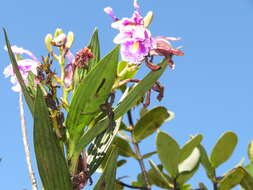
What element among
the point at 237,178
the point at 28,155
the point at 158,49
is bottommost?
the point at 237,178

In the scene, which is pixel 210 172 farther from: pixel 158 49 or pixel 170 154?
pixel 158 49

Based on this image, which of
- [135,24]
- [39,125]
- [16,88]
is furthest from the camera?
[16,88]

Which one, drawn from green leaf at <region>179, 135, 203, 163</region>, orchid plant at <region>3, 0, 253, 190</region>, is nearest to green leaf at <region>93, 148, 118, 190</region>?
orchid plant at <region>3, 0, 253, 190</region>

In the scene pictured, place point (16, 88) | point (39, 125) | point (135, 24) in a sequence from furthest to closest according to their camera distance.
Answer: point (16, 88) < point (135, 24) < point (39, 125)

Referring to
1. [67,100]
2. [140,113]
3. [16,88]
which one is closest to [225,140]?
[140,113]

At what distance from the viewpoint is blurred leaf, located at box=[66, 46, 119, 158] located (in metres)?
0.82

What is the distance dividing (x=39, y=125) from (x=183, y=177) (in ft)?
0.97

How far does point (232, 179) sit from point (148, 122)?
208 mm

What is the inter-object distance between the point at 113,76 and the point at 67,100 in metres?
0.12

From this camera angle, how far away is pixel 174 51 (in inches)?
33.0

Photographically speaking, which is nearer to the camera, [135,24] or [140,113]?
[135,24]

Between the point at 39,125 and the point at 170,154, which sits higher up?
the point at 39,125

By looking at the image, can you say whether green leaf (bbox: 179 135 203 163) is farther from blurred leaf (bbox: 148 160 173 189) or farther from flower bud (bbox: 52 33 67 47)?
flower bud (bbox: 52 33 67 47)

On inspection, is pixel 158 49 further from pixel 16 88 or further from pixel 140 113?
pixel 16 88
